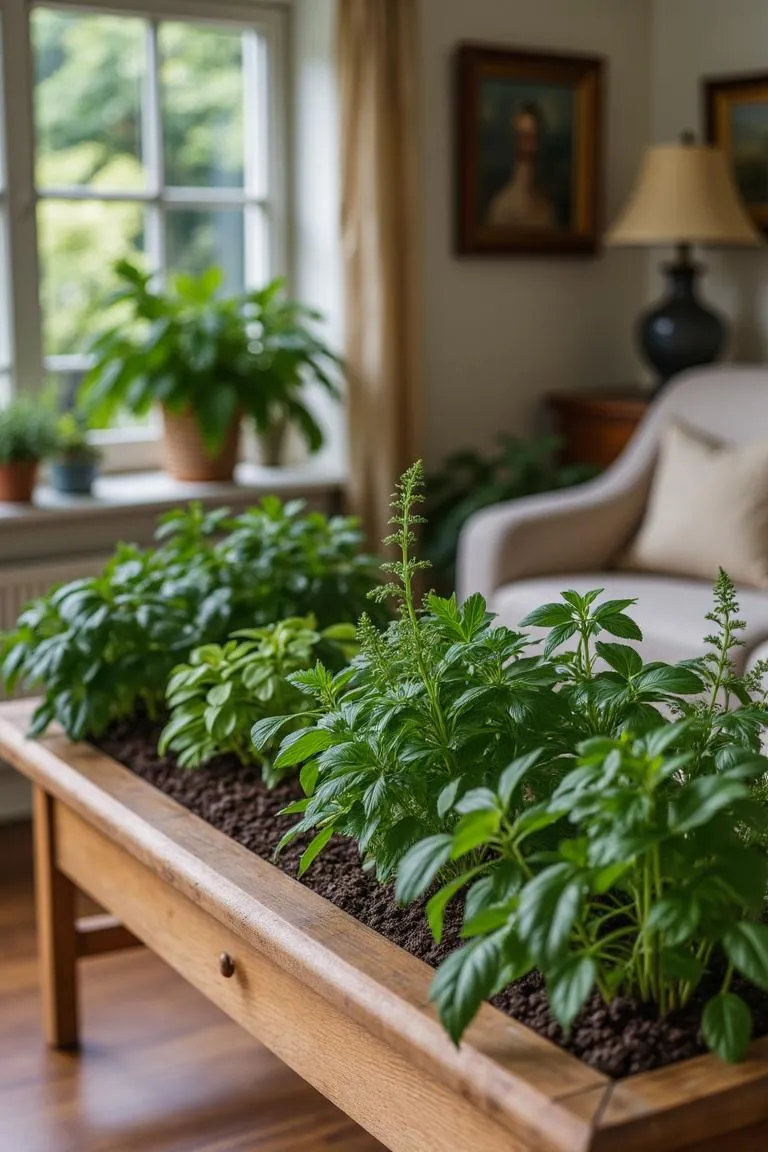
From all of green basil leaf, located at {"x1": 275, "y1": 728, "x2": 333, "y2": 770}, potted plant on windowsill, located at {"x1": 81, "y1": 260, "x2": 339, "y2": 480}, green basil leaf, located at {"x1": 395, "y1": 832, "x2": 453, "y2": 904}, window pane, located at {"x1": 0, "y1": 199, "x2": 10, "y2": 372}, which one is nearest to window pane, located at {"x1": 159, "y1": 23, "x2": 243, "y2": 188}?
potted plant on windowsill, located at {"x1": 81, "y1": 260, "x2": 339, "y2": 480}

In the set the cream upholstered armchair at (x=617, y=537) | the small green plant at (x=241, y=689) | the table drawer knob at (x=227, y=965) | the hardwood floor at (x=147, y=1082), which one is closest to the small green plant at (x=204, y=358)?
the cream upholstered armchair at (x=617, y=537)

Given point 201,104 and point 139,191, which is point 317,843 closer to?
point 139,191

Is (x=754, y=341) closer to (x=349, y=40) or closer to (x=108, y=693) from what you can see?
(x=349, y=40)

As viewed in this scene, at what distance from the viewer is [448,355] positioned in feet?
15.0

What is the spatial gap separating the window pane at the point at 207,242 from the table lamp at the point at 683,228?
1089 millimetres

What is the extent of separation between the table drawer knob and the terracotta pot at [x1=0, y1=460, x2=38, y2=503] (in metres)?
2.19

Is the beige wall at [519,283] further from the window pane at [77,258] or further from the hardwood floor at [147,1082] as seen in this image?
the hardwood floor at [147,1082]

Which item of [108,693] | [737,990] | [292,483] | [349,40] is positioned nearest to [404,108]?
[349,40]

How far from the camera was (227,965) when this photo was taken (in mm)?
1844

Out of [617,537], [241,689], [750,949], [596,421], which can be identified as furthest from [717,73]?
[750,949]

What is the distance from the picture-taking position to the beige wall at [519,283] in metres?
4.44

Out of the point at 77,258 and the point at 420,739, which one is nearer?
the point at 420,739

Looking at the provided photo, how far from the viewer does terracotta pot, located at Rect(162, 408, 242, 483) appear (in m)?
4.10

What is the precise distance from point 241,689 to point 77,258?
2303 mm
